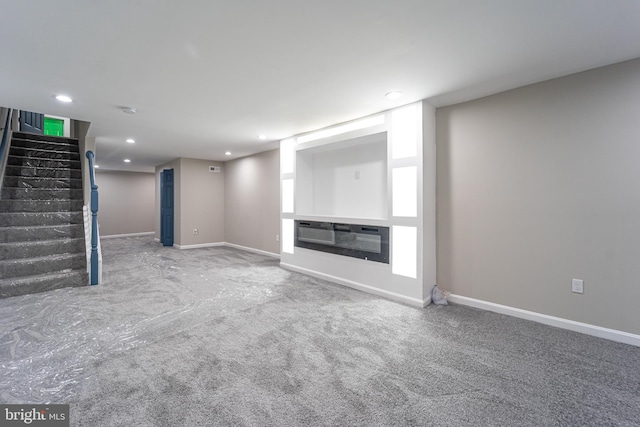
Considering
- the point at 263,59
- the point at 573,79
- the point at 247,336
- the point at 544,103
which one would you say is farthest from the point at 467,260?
the point at 263,59

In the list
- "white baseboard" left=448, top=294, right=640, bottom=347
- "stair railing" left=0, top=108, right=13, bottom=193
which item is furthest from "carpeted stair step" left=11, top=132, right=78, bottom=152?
"white baseboard" left=448, top=294, right=640, bottom=347

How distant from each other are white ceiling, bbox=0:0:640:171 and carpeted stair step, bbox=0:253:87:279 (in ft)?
6.41

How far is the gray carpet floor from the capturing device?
1.53 metres

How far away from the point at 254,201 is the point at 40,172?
148 inches

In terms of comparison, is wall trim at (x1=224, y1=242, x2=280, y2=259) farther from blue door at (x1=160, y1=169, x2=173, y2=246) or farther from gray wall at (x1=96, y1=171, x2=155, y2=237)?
gray wall at (x1=96, y1=171, x2=155, y2=237)

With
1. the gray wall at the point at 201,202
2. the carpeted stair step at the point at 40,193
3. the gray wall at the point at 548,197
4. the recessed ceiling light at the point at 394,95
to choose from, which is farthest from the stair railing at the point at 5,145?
the gray wall at the point at 548,197

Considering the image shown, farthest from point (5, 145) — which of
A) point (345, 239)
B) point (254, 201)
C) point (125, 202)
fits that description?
point (345, 239)

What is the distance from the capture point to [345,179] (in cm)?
433

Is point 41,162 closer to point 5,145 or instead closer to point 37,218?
point 5,145

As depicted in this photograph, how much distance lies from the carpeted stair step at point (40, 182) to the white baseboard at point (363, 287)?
13.3 feet

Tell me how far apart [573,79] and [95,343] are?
4.80 meters

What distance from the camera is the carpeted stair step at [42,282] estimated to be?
3305 millimetres

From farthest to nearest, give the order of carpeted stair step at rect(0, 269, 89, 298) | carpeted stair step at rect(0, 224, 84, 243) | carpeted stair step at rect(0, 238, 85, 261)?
1. carpeted stair step at rect(0, 224, 84, 243)
2. carpeted stair step at rect(0, 238, 85, 261)
3. carpeted stair step at rect(0, 269, 89, 298)

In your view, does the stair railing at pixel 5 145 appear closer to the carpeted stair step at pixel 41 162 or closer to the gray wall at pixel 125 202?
the carpeted stair step at pixel 41 162
